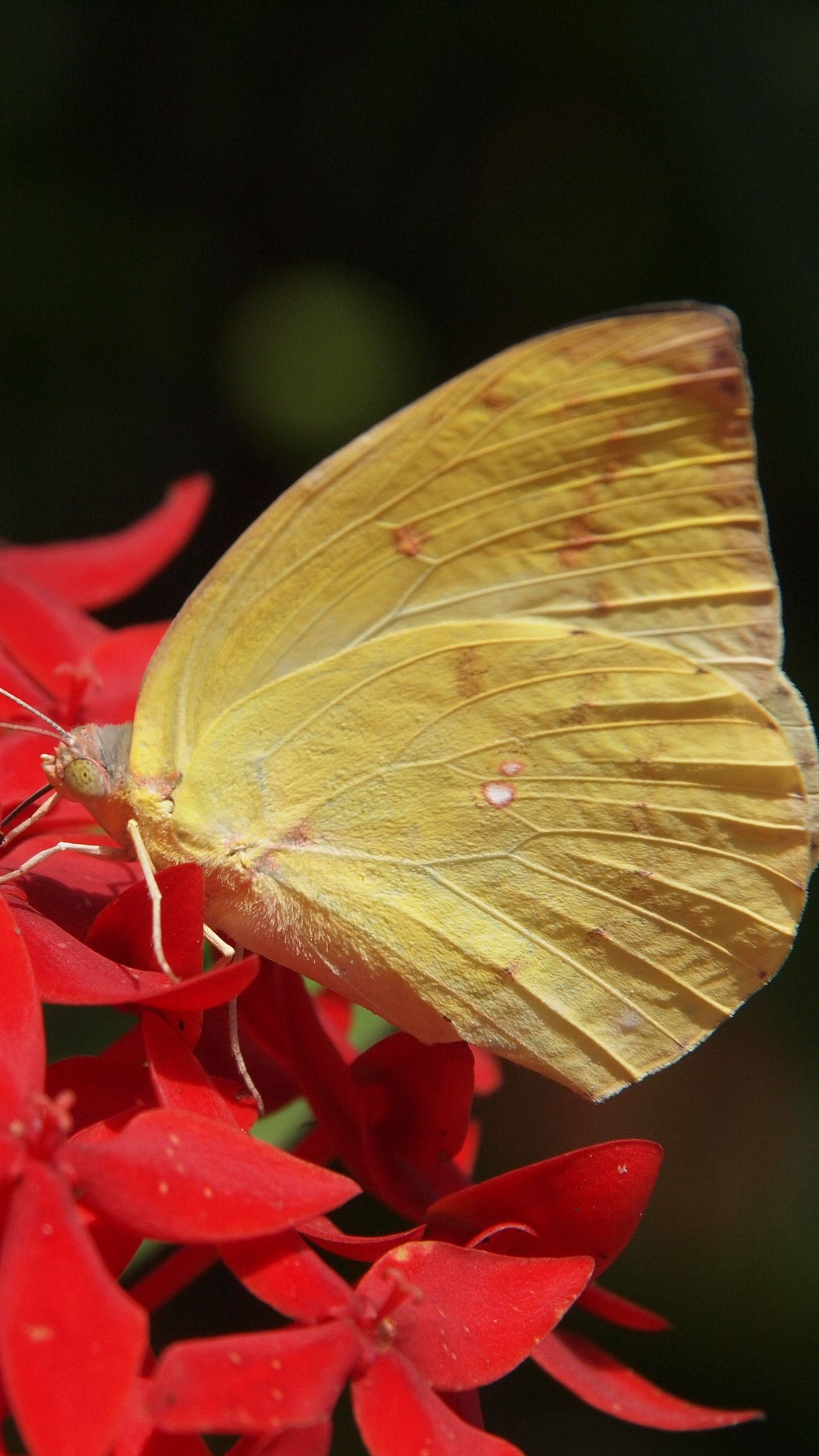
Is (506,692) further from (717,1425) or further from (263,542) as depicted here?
(717,1425)

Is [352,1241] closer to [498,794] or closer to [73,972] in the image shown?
[73,972]

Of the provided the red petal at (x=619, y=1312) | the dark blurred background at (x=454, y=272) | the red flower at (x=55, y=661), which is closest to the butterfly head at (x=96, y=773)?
the red flower at (x=55, y=661)

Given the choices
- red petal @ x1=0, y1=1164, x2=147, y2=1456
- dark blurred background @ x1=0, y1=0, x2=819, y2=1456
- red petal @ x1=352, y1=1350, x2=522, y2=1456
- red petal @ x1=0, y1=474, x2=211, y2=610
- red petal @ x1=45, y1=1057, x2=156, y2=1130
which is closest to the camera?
red petal @ x1=0, y1=1164, x2=147, y2=1456

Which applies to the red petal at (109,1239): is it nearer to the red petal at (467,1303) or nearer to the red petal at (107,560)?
the red petal at (467,1303)

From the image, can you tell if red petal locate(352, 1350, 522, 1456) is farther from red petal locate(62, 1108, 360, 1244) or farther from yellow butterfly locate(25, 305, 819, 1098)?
yellow butterfly locate(25, 305, 819, 1098)

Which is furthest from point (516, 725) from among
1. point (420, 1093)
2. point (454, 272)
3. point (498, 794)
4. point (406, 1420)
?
point (454, 272)

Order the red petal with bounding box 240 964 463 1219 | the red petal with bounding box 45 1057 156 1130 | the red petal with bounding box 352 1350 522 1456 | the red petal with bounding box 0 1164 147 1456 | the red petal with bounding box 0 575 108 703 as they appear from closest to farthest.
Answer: the red petal with bounding box 0 1164 147 1456 → the red petal with bounding box 352 1350 522 1456 → the red petal with bounding box 45 1057 156 1130 → the red petal with bounding box 240 964 463 1219 → the red petal with bounding box 0 575 108 703

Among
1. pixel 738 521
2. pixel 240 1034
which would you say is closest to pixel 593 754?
pixel 738 521

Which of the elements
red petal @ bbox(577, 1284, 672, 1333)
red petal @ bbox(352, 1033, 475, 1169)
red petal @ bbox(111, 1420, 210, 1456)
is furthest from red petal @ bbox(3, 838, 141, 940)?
red petal @ bbox(577, 1284, 672, 1333)
